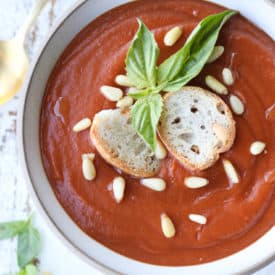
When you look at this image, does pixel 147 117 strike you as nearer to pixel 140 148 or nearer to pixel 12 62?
pixel 140 148

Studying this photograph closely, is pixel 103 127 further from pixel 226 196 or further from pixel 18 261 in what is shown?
pixel 18 261

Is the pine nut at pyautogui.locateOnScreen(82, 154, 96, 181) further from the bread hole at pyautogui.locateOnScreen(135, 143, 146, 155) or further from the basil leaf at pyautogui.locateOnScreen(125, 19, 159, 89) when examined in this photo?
the basil leaf at pyautogui.locateOnScreen(125, 19, 159, 89)

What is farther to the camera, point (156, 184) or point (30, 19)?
point (30, 19)

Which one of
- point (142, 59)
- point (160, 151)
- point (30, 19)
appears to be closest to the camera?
point (142, 59)

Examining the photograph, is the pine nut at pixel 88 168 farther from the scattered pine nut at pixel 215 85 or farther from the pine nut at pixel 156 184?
the scattered pine nut at pixel 215 85

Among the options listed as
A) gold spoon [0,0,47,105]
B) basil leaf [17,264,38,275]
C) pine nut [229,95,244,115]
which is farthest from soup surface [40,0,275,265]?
basil leaf [17,264,38,275]

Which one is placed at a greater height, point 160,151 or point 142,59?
point 142,59

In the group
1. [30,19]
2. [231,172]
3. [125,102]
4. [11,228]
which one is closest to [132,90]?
[125,102]
